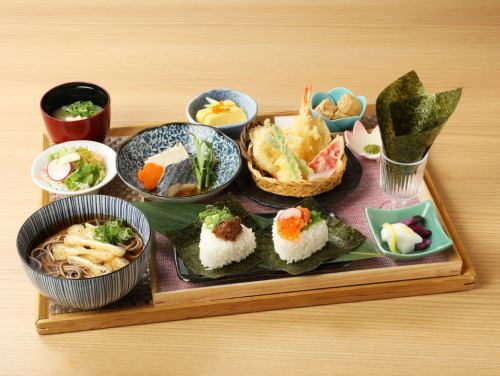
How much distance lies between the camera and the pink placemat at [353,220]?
216cm

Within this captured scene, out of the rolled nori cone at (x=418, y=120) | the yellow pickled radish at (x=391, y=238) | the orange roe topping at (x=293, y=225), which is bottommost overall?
the yellow pickled radish at (x=391, y=238)

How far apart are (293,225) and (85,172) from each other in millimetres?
743

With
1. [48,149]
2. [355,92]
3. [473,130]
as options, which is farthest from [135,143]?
[473,130]

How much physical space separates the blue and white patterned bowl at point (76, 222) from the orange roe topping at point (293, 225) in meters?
0.36

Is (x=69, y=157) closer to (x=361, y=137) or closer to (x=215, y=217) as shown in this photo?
(x=215, y=217)

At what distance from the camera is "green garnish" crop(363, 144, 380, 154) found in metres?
2.66

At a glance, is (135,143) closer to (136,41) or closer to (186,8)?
(136,41)

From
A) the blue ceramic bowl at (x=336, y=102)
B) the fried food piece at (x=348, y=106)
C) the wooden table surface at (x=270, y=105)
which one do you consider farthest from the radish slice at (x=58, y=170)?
the fried food piece at (x=348, y=106)

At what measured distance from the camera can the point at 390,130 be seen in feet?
7.59

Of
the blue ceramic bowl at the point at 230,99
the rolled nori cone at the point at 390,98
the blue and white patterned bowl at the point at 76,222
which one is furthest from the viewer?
the blue ceramic bowl at the point at 230,99

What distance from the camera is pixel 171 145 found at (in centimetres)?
269

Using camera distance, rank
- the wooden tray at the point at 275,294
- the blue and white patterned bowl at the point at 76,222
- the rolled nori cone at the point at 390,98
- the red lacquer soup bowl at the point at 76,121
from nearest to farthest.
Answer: the blue and white patterned bowl at the point at 76,222
the wooden tray at the point at 275,294
the rolled nori cone at the point at 390,98
the red lacquer soup bowl at the point at 76,121

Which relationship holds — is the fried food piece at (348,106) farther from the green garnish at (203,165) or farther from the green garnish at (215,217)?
the green garnish at (215,217)

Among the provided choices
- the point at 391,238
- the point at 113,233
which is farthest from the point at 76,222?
the point at 391,238
